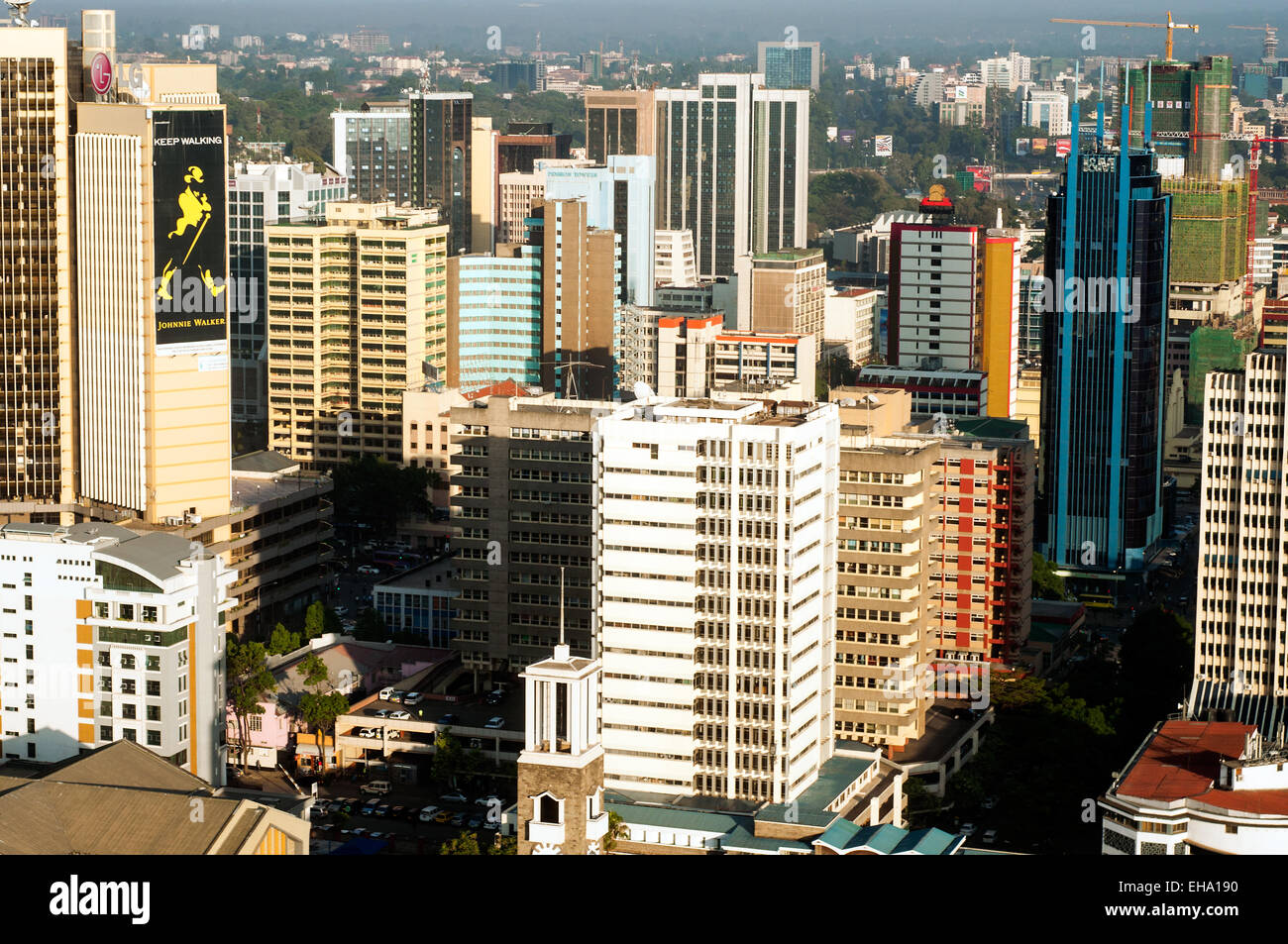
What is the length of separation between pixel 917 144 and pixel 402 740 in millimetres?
149354

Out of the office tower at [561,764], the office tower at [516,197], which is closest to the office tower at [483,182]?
the office tower at [516,197]

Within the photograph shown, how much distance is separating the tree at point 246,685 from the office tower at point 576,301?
40.0 metres

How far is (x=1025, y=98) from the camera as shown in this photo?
18675 centimetres

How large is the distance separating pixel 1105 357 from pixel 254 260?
38.0 meters

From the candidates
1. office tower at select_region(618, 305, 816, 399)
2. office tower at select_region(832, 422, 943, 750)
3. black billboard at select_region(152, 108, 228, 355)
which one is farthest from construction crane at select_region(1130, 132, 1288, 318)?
black billboard at select_region(152, 108, 228, 355)

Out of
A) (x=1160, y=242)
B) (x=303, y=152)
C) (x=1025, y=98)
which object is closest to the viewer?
(x=1160, y=242)

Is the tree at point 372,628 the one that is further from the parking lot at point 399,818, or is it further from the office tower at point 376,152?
the office tower at point 376,152

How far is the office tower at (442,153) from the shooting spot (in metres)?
133

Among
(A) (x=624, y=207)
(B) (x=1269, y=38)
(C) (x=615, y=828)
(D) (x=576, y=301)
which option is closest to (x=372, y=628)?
(C) (x=615, y=828)

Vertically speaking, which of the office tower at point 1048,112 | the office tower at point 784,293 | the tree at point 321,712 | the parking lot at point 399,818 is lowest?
the parking lot at point 399,818

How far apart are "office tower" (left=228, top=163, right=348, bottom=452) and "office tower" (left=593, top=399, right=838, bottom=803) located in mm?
49075
